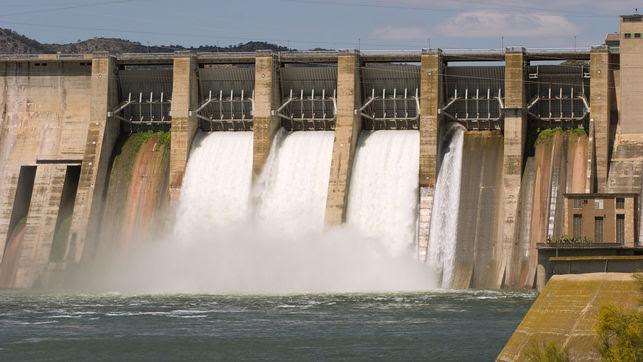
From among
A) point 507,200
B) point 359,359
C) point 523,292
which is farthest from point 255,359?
point 507,200

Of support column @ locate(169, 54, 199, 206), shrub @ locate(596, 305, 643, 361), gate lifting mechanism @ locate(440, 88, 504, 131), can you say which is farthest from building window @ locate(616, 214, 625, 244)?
shrub @ locate(596, 305, 643, 361)

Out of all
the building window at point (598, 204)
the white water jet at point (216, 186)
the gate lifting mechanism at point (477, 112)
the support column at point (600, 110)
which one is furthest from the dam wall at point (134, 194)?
the building window at point (598, 204)

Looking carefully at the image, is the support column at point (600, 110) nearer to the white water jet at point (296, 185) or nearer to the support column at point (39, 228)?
the white water jet at point (296, 185)

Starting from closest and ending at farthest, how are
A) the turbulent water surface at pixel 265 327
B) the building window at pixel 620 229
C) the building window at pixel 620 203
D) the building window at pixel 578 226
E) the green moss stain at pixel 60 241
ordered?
the turbulent water surface at pixel 265 327 → the building window at pixel 620 229 → the building window at pixel 578 226 → the building window at pixel 620 203 → the green moss stain at pixel 60 241

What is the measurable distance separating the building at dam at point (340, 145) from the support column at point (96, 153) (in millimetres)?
92

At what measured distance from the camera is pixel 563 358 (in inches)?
1453

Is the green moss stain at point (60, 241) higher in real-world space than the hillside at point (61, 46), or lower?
lower

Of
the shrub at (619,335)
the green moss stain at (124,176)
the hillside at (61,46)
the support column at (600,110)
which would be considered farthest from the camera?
the hillside at (61,46)

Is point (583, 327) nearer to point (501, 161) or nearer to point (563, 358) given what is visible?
point (563, 358)

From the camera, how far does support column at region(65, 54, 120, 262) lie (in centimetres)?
7862

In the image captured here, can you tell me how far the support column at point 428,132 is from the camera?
73375 mm

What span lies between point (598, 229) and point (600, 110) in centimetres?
998

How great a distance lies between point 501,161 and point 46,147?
26.2 m

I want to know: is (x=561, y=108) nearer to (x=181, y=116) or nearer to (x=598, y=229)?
(x=598, y=229)
